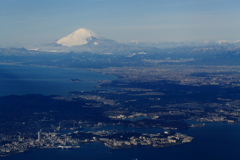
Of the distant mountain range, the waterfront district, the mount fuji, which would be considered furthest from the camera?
the mount fuji

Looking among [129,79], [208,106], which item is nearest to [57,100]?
[208,106]

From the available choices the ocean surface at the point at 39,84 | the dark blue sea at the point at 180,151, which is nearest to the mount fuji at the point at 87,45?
the ocean surface at the point at 39,84

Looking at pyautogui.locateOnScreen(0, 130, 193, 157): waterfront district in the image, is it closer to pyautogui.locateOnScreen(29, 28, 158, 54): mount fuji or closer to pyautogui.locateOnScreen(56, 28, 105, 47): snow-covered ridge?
pyautogui.locateOnScreen(29, 28, 158, 54): mount fuji

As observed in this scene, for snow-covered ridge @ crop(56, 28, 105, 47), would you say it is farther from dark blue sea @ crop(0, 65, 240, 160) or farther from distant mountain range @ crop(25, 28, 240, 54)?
dark blue sea @ crop(0, 65, 240, 160)

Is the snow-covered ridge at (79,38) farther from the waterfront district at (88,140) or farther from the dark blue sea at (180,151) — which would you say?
the waterfront district at (88,140)

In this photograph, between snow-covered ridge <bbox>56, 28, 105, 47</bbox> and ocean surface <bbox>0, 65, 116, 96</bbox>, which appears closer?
ocean surface <bbox>0, 65, 116, 96</bbox>

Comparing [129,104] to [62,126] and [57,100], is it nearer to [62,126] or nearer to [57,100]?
[57,100]

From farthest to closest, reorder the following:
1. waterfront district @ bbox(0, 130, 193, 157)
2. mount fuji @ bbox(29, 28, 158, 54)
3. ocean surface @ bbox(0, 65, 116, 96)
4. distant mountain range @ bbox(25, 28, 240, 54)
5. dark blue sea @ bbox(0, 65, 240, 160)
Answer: mount fuji @ bbox(29, 28, 158, 54)
distant mountain range @ bbox(25, 28, 240, 54)
ocean surface @ bbox(0, 65, 116, 96)
waterfront district @ bbox(0, 130, 193, 157)
dark blue sea @ bbox(0, 65, 240, 160)

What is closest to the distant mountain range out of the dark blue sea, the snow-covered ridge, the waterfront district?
the snow-covered ridge

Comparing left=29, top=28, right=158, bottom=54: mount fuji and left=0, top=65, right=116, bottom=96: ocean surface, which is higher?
left=29, top=28, right=158, bottom=54: mount fuji

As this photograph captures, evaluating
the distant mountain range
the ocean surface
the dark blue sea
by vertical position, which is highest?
the distant mountain range
